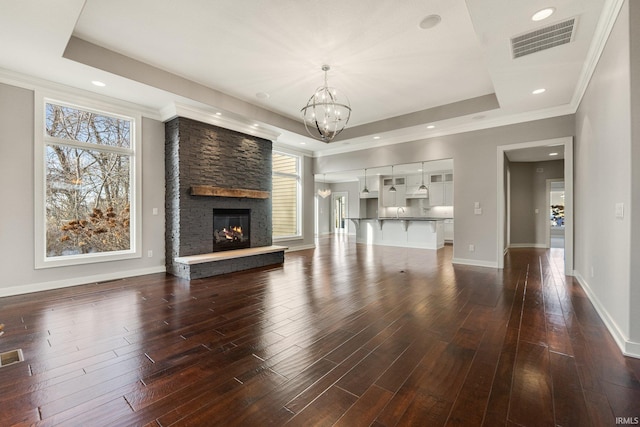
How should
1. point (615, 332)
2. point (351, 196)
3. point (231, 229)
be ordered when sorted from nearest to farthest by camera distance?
point (615, 332), point (231, 229), point (351, 196)

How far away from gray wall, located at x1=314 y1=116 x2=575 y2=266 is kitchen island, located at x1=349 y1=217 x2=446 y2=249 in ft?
7.34

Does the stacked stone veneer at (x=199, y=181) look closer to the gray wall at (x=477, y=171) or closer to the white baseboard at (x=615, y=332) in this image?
the gray wall at (x=477, y=171)

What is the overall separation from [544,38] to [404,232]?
6.34 m

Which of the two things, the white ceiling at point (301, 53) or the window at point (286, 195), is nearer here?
the white ceiling at point (301, 53)

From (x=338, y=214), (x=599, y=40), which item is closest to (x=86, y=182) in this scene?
(x=599, y=40)

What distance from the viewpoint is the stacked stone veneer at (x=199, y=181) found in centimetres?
488

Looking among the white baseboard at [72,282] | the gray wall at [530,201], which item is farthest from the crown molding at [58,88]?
the gray wall at [530,201]

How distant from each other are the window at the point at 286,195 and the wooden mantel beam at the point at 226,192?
1378 mm

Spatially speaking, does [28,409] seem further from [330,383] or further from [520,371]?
[520,371]

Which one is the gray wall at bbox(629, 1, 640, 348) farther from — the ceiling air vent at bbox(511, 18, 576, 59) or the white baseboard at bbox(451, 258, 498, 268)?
the white baseboard at bbox(451, 258, 498, 268)

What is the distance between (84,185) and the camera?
442cm

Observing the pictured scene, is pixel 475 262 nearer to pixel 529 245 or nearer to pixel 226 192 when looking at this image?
pixel 529 245

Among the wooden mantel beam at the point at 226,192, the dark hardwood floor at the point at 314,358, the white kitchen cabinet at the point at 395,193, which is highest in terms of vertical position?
the white kitchen cabinet at the point at 395,193

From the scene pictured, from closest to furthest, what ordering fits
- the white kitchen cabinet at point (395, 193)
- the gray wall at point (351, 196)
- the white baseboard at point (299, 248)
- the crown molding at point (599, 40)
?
the crown molding at point (599, 40) < the white baseboard at point (299, 248) < the white kitchen cabinet at point (395, 193) < the gray wall at point (351, 196)
